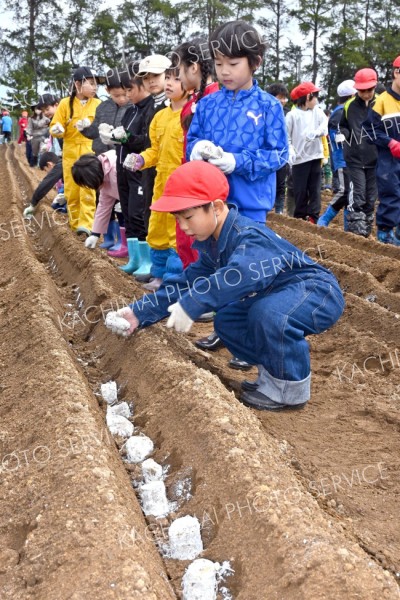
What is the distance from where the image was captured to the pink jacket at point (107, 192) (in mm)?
6457

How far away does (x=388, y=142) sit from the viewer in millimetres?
5871

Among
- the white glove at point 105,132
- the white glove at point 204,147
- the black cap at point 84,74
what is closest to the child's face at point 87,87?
the black cap at point 84,74

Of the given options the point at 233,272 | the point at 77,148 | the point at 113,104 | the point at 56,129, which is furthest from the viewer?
the point at 77,148

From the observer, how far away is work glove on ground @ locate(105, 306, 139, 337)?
3363 millimetres

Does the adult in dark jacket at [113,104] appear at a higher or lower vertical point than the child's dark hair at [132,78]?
lower

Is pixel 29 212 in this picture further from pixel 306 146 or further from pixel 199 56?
pixel 199 56

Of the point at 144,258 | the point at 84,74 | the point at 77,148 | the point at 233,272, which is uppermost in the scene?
the point at 84,74

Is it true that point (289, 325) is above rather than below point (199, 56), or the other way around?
below

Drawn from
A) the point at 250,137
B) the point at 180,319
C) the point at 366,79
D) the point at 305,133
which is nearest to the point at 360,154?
the point at 366,79

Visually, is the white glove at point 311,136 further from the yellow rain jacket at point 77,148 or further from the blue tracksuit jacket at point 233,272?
the blue tracksuit jacket at point 233,272

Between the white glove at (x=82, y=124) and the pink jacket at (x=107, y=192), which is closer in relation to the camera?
the pink jacket at (x=107, y=192)

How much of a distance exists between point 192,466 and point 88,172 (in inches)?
173

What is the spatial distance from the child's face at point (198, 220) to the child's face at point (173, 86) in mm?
1743

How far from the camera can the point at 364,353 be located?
13.1ft
